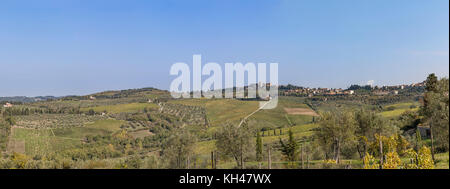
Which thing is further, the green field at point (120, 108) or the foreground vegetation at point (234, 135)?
the green field at point (120, 108)

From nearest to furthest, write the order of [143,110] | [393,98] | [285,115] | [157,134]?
[157,134] < [285,115] < [393,98] < [143,110]

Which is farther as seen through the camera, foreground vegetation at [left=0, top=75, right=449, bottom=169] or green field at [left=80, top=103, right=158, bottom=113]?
green field at [left=80, top=103, right=158, bottom=113]

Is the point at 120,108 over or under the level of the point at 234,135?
under

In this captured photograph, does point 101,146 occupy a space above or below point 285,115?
below

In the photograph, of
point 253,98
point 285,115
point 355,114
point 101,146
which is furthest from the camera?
point 253,98

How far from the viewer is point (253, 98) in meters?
166

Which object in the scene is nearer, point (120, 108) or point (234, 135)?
point (234, 135)

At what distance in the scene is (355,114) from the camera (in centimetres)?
3606
